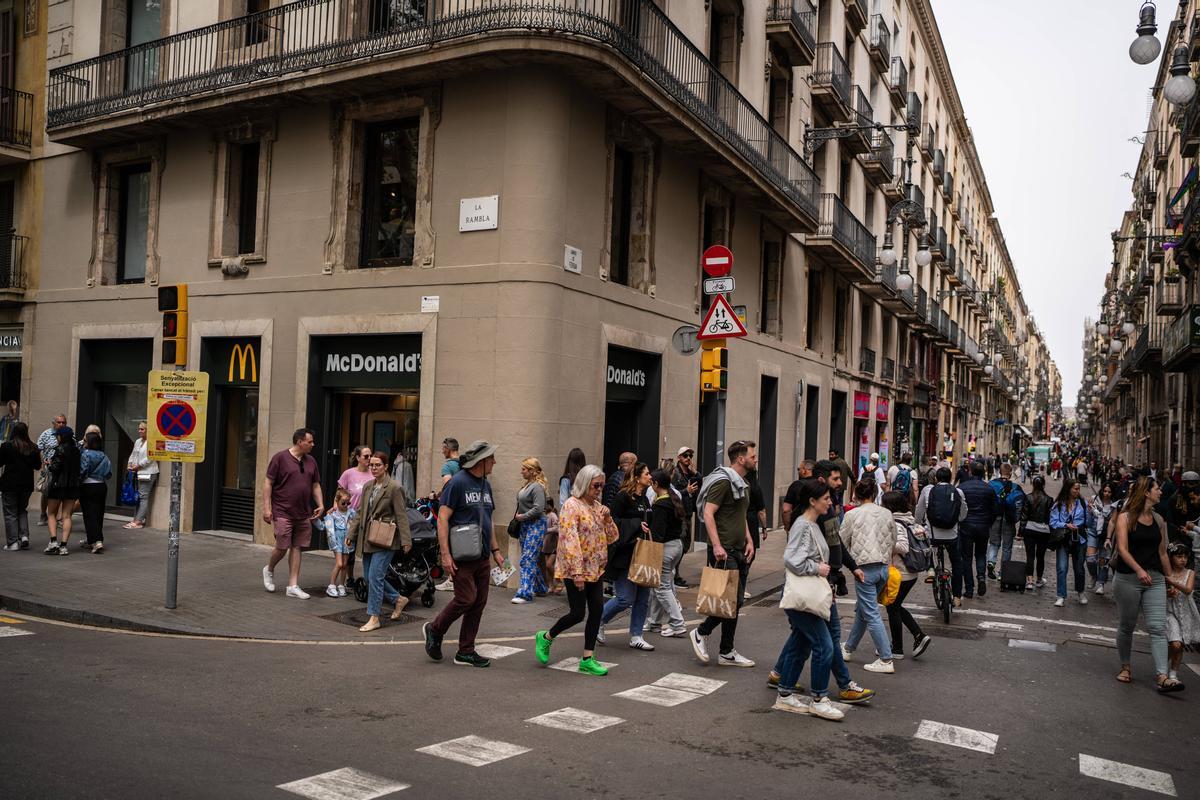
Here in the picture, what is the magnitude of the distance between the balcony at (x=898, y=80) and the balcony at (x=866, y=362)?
29.2ft

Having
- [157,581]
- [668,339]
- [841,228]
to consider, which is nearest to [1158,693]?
[668,339]

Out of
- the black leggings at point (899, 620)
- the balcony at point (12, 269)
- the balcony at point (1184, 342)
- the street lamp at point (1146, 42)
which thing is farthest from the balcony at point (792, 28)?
the balcony at point (12, 269)

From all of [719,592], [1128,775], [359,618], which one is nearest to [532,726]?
[719,592]

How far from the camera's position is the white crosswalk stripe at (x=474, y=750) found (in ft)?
17.8

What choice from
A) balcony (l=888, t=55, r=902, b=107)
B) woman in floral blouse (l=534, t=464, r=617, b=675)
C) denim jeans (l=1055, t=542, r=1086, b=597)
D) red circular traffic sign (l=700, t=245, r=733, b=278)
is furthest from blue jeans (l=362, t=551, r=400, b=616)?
balcony (l=888, t=55, r=902, b=107)

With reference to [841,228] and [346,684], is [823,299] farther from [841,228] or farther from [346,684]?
[346,684]

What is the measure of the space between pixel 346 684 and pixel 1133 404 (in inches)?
2300

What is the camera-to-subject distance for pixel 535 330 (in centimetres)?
1217

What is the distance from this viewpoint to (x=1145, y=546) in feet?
26.5

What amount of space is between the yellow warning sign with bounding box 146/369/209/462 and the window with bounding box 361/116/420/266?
431 centimetres

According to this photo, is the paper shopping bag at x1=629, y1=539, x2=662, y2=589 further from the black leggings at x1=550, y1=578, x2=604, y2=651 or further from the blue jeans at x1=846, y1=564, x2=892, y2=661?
the blue jeans at x1=846, y1=564, x2=892, y2=661

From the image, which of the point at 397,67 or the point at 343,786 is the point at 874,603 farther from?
the point at 397,67

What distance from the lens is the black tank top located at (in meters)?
8.05

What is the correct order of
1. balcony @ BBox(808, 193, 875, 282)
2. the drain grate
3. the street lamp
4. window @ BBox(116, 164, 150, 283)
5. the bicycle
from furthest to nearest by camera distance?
balcony @ BBox(808, 193, 875, 282)
window @ BBox(116, 164, 150, 283)
the street lamp
the bicycle
the drain grate
